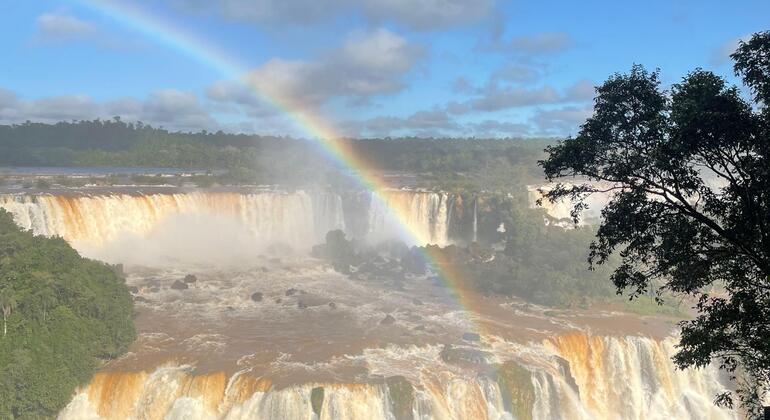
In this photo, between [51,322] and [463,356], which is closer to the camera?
[51,322]

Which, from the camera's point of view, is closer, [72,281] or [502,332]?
[72,281]

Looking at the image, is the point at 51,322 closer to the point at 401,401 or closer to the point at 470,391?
the point at 401,401

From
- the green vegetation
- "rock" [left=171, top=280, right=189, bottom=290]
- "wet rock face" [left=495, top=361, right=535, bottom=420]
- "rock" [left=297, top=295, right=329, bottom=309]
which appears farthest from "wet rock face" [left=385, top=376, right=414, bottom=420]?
"rock" [left=171, top=280, right=189, bottom=290]

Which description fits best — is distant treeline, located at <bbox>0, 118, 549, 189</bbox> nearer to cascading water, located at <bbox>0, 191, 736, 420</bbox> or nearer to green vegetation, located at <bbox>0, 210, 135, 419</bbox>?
cascading water, located at <bbox>0, 191, 736, 420</bbox>

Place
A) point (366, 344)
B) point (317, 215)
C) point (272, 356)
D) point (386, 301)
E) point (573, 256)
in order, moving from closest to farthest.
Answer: point (272, 356) < point (366, 344) < point (386, 301) < point (573, 256) < point (317, 215)

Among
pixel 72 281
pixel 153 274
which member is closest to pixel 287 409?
pixel 72 281

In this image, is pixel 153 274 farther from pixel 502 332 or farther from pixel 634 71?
pixel 634 71

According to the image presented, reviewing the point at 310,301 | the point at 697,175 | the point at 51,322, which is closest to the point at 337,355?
the point at 310,301
